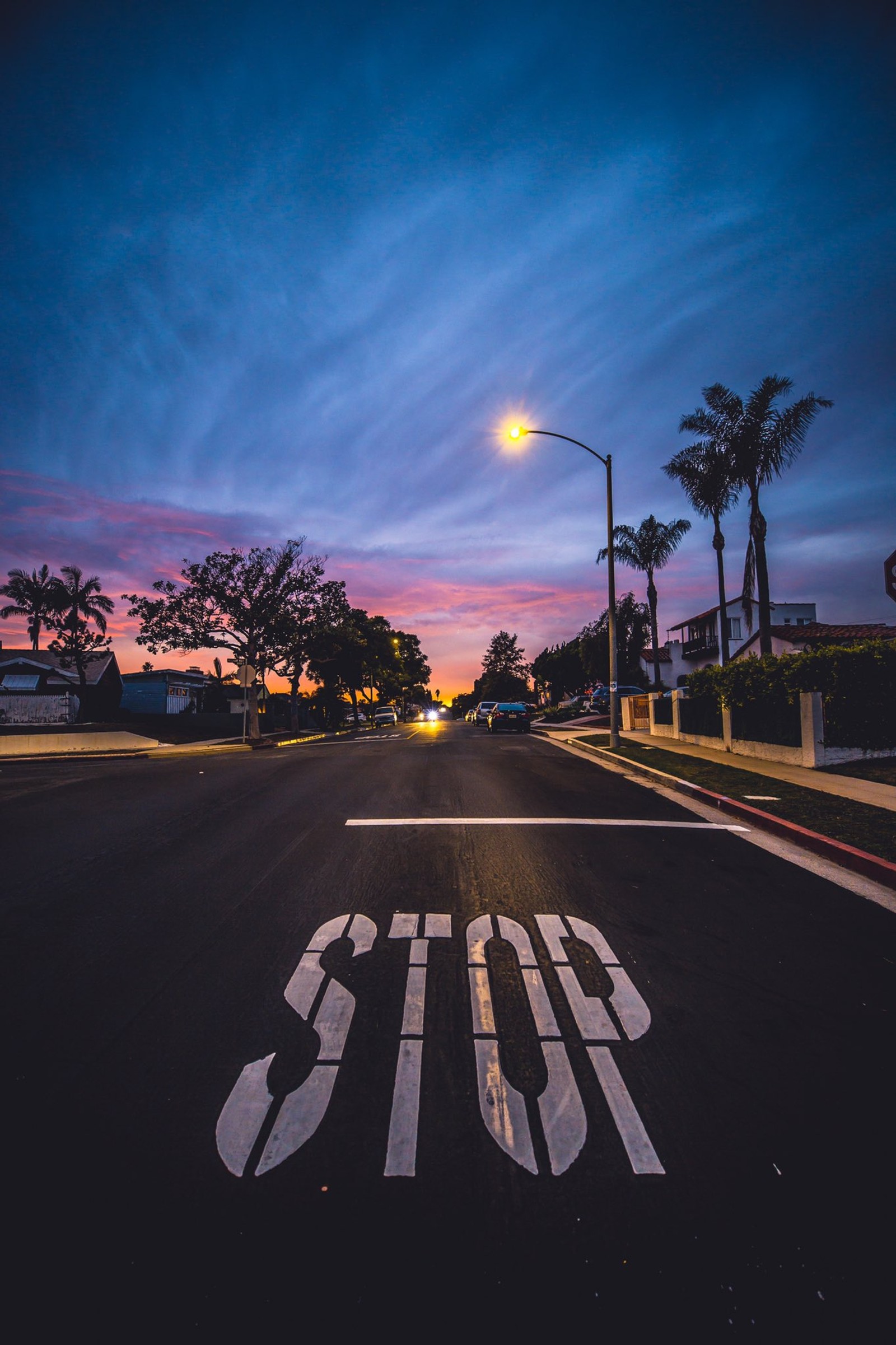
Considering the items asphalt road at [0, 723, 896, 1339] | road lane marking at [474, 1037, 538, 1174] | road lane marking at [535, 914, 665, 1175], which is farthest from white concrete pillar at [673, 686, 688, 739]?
road lane marking at [474, 1037, 538, 1174]

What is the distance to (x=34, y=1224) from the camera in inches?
81.0

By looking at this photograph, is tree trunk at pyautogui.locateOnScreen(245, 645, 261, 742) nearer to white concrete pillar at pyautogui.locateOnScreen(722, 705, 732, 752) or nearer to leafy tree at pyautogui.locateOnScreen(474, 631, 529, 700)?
white concrete pillar at pyautogui.locateOnScreen(722, 705, 732, 752)

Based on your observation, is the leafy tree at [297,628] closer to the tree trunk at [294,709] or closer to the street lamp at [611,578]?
the tree trunk at [294,709]

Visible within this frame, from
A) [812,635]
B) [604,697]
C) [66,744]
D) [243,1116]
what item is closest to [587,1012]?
[243,1116]

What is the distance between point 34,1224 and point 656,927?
3817 mm

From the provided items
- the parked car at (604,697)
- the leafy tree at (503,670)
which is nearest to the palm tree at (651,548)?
the parked car at (604,697)

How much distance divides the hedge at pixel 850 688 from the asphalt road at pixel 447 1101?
7868 mm

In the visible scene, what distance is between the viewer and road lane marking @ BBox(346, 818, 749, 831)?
771cm

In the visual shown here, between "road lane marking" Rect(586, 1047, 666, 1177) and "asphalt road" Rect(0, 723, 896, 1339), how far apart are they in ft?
0.05

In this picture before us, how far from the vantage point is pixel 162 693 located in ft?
198

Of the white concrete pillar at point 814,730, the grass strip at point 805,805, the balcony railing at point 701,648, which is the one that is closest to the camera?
the grass strip at point 805,805

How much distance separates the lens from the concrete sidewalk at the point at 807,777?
8.87 m

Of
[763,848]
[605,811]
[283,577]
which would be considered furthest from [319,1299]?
[283,577]

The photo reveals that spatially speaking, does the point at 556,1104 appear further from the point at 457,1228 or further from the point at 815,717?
the point at 815,717
